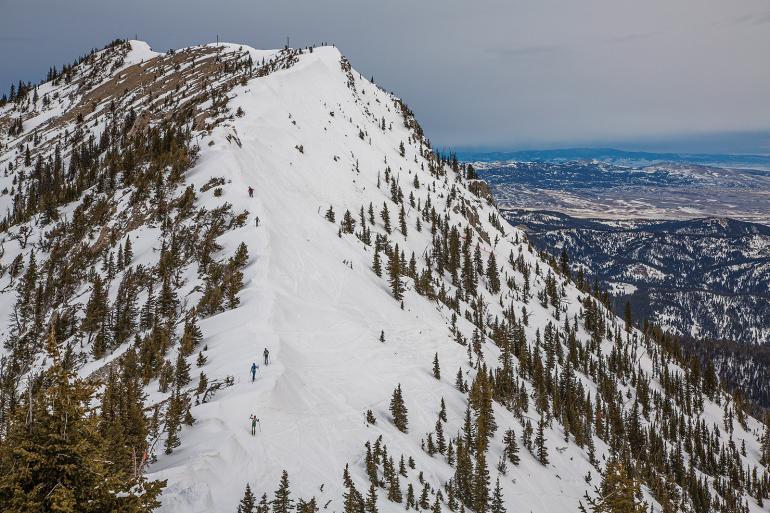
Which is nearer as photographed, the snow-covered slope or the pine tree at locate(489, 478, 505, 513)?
the snow-covered slope

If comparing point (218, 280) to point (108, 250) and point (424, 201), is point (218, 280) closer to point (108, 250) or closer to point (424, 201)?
point (108, 250)

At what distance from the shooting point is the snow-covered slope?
2948 centimetres

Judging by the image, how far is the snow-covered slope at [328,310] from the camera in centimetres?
2948

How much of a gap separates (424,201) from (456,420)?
308 feet

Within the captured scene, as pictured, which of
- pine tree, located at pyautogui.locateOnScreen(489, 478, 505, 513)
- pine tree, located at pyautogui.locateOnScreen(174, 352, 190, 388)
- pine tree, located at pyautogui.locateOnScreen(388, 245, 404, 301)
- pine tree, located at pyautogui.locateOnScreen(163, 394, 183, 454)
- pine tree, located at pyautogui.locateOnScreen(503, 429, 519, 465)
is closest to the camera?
pine tree, located at pyautogui.locateOnScreen(163, 394, 183, 454)

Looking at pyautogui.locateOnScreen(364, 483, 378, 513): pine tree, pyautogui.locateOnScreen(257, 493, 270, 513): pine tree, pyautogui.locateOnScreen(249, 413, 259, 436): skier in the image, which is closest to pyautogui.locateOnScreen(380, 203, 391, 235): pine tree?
pyautogui.locateOnScreen(249, 413, 259, 436): skier

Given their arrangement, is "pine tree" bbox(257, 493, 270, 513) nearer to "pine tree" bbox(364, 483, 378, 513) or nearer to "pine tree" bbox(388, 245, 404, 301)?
"pine tree" bbox(364, 483, 378, 513)

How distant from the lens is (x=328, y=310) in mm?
53906

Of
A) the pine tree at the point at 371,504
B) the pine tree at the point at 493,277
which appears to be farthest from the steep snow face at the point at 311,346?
the pine tree at the point at 493,277

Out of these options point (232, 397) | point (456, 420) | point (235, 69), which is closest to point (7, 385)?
point (232, 397)

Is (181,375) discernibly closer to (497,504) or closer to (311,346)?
(311,346)

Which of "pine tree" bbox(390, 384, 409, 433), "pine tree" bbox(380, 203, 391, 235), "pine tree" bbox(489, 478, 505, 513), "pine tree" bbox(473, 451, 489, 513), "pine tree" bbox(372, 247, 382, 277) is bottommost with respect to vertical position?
"pine tree" bbox(489, 478, 505, 513)

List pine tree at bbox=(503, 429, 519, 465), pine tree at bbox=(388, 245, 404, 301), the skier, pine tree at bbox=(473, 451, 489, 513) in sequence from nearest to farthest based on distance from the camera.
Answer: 1. the skier
2. pine tree at bbox=(473, 451, 489, 513)
3. pine tree at bbox=(503, 429, 519, 465)
4. pine tree at bbox=(388, 245, 404, 301)

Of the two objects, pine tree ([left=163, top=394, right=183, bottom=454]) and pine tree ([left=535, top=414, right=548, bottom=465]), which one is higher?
pine tree ([left=163, top=394, right=183, bottom=454])
